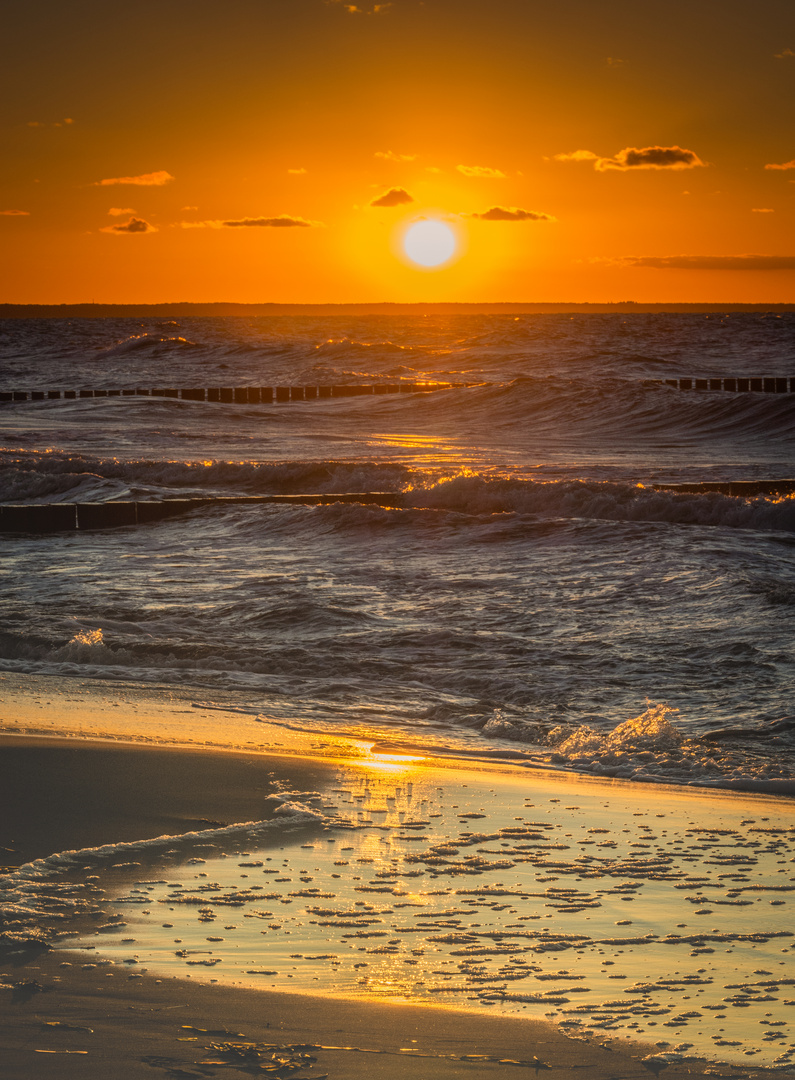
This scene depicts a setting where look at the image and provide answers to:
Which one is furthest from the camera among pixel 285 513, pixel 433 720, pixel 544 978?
pixel 285 513

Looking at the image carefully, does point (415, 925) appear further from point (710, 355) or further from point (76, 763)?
point (710, 355)

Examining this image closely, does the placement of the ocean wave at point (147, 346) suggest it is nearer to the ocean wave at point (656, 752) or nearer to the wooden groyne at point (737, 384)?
the wooden groyne at point (737, 384)

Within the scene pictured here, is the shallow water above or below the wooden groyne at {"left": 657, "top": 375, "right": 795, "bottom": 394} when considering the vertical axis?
below

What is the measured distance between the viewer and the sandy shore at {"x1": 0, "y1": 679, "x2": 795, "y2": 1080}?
2.25m

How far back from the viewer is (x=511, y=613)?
8.40 m

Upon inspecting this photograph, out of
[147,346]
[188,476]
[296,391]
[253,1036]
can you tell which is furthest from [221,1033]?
[147,346]

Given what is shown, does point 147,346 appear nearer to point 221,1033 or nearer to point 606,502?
point 606,502

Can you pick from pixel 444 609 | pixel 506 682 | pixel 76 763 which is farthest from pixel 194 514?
pixel 76 763

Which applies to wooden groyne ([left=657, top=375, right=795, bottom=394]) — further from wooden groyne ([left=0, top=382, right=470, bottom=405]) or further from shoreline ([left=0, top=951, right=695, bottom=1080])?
shoreline ([left=0, top=951, right=695, bottom=1080])

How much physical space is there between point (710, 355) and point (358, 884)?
193ft

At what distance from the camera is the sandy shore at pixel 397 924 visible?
225 centimetres

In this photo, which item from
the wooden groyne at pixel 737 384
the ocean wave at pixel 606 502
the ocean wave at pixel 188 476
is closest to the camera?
the ocean wave at pixel 606 502

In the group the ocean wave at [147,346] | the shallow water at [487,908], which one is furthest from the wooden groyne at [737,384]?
the shallow water at [487,908]

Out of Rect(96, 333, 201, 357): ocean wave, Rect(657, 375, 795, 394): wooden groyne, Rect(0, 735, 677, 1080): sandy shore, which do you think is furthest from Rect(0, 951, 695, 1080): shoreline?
Rect(96, 333, 201, 357): ocean wave
